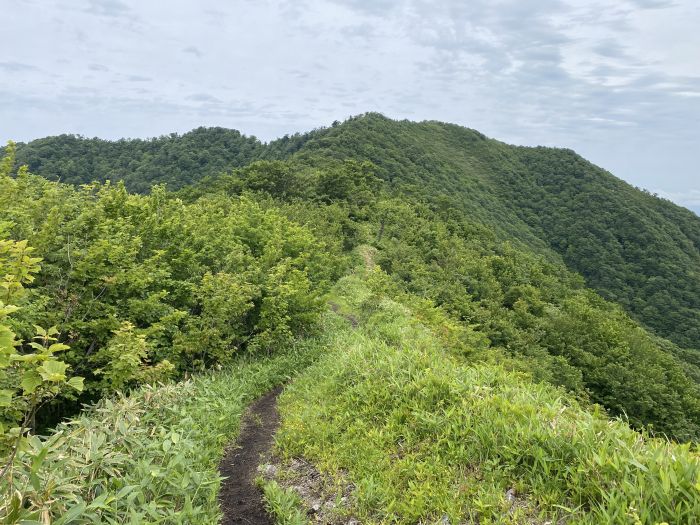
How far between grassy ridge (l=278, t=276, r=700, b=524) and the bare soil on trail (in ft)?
1.67

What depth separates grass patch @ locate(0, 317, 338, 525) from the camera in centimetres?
297

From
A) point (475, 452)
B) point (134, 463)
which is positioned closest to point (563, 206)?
point (475, 452)

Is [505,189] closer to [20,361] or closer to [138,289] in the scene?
[138,289]

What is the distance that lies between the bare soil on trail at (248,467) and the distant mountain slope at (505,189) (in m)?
40.8

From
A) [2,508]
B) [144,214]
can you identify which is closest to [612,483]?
[2,508]

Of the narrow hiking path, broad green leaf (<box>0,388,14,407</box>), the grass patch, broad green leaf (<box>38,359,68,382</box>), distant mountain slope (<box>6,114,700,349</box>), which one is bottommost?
the narrow hiking path

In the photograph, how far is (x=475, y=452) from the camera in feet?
16.0

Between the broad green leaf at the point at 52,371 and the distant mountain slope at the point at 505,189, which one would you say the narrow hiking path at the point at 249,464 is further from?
the distant mountain slope at the point at 505,189

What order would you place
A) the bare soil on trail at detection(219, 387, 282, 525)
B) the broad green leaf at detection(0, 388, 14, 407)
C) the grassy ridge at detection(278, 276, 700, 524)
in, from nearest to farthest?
the broad green leaf at detection(0, 388, 14, 407), the grassy ridge at detection(278, 276, 700, 524), the bare soil on trail at detection(219, 387, 282, 525)

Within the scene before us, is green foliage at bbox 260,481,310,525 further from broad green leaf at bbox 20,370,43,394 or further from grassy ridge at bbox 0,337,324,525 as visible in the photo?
broad green leaf at bbox 20,370,43,394

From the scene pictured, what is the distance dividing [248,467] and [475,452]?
135 inches

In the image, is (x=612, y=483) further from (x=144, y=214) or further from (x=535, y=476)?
(x=144, y=214)

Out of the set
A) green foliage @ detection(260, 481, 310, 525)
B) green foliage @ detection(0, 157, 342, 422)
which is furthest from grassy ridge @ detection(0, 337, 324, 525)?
green foliage @ detection(0, 157, 342, 422)

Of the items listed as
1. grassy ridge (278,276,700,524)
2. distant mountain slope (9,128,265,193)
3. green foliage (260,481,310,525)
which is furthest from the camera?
distant mountain slope (9,128,265,193)
